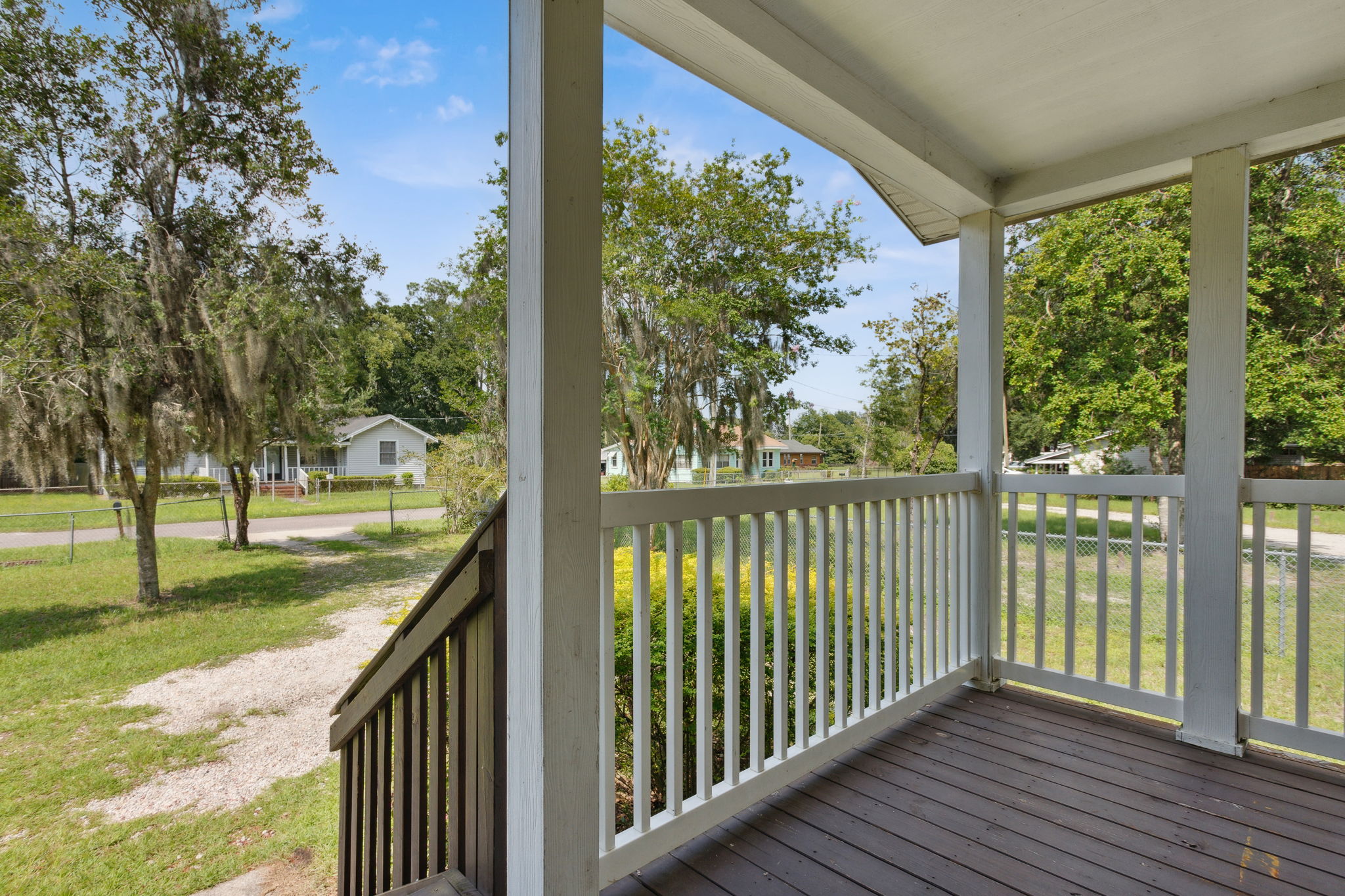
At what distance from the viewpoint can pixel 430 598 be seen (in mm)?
1312

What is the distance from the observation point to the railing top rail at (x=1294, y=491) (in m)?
1.93

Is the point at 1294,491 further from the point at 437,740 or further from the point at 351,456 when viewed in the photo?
the point at 351,456

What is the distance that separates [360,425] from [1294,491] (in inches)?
110

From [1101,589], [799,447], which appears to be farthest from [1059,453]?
[799,447]

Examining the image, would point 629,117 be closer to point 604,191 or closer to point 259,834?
point 604,191

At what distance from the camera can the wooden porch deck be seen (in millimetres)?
1477

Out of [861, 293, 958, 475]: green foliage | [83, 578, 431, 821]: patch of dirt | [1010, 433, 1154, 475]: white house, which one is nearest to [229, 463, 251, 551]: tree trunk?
[83, 578, 431, 821]: patch of dirt

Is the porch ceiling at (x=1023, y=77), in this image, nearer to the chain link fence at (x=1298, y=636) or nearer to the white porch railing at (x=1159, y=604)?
the white porch railing at (x=1159, y=604)

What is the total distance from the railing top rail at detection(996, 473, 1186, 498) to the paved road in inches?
90.6

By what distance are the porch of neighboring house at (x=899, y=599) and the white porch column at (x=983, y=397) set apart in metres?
0.01

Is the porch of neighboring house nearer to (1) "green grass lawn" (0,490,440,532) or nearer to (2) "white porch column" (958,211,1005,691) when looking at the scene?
(2) "white porch column" (958,211,1005,691)

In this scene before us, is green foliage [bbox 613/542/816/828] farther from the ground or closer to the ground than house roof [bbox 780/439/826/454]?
closer to the ground

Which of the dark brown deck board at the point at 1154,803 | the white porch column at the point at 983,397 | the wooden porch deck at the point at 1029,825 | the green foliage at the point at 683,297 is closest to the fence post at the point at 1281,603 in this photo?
the wooden porch deck at the point at 1029,825

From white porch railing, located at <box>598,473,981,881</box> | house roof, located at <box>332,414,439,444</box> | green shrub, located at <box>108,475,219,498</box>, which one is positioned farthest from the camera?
white porch railing, located at <box>598,473,981,881</box>
